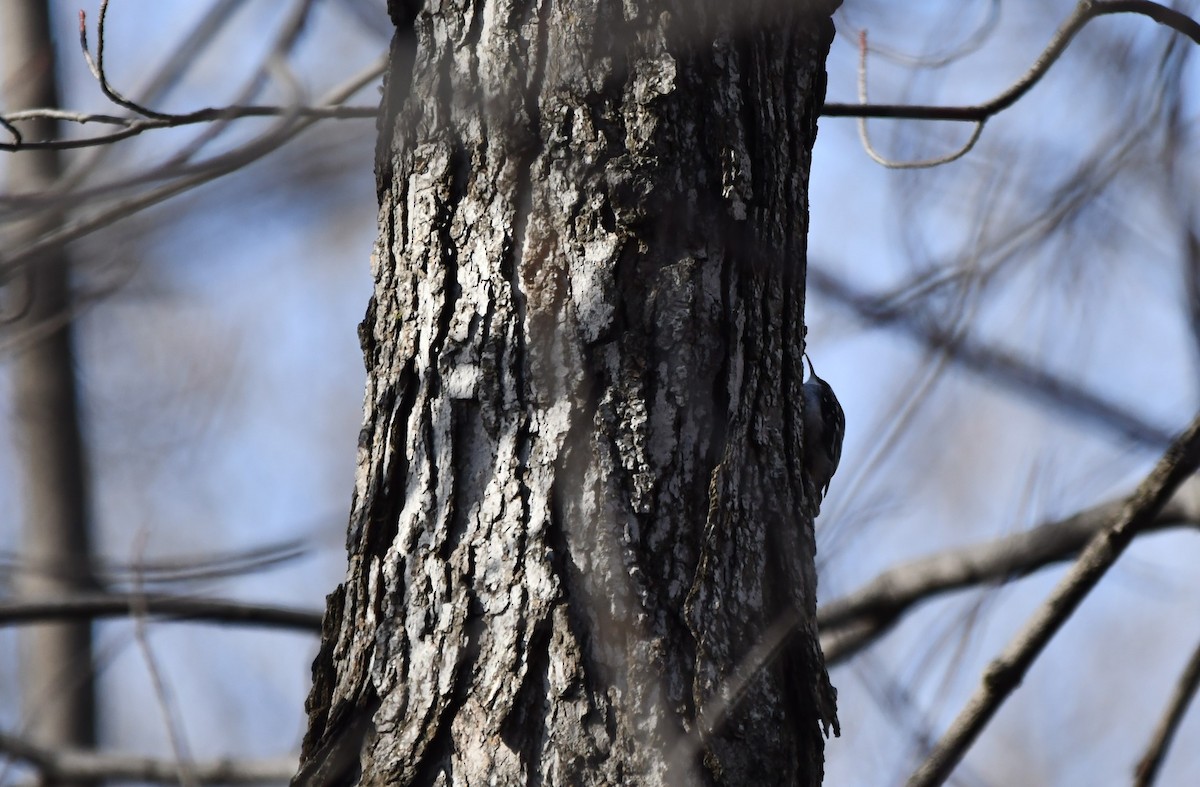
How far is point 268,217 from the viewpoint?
182 cm

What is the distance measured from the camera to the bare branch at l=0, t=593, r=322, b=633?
3045 millimetres

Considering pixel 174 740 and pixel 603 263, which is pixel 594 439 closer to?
pixel 603 263

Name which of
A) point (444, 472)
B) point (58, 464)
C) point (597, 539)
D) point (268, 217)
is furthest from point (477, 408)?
point (58, 464)

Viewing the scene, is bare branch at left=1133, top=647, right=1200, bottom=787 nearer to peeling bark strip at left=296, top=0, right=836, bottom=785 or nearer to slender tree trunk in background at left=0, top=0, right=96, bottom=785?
peeling bark strip at left=296, top=0, right=836, bottom=785

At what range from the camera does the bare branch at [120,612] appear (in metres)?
3.04

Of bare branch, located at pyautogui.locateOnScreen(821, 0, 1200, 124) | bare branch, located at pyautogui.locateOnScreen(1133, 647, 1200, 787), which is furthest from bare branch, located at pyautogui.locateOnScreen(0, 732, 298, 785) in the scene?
bare branch, located at pyautogui.locateOnScreen(821, 0, 1200, 124)

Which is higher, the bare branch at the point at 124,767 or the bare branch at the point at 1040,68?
the bare branch at the point at 1040,68

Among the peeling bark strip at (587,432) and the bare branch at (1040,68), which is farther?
the bare branch at (1040,68)

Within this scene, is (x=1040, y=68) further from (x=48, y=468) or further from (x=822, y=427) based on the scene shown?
(x=48, y=468)

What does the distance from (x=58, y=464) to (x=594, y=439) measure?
4656mm

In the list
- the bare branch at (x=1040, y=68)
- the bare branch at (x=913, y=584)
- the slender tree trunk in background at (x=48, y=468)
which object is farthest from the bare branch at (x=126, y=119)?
the slender tree trunk in background at (x=48, y=468)

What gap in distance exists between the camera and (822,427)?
1954 millimetres

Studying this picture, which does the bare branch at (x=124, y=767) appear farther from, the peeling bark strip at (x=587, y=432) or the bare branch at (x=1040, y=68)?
the bare branch at (x=1040, y=68)

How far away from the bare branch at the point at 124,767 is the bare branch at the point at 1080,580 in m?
1.97
